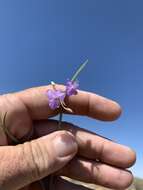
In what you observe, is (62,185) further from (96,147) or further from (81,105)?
(81,105)

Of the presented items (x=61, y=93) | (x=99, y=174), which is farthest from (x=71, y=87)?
(x=99, y=174)

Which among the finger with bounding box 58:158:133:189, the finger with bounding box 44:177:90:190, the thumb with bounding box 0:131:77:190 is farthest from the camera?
the finger with bounding box 44:177:90:190

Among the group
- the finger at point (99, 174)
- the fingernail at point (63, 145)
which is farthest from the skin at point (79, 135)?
the fingernail at point (63, 145)

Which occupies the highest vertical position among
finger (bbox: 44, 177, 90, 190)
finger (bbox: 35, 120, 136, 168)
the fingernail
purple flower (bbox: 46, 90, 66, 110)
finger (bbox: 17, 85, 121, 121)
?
purple flower (bbox: 46, 90, 66, 110)

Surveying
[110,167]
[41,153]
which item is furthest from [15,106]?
[110,167]

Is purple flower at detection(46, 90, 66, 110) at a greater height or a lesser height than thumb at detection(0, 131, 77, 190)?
greater

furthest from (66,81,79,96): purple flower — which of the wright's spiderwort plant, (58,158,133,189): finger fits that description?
(58,158,133,189): finger

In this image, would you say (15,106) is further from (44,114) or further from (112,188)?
(112,188)

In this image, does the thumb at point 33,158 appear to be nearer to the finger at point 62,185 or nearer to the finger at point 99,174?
the finger at point 99,174

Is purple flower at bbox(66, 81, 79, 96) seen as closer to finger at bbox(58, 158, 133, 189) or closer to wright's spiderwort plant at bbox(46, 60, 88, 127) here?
wright's spiderwort plant at bbox(46, 60, 88, 127)
